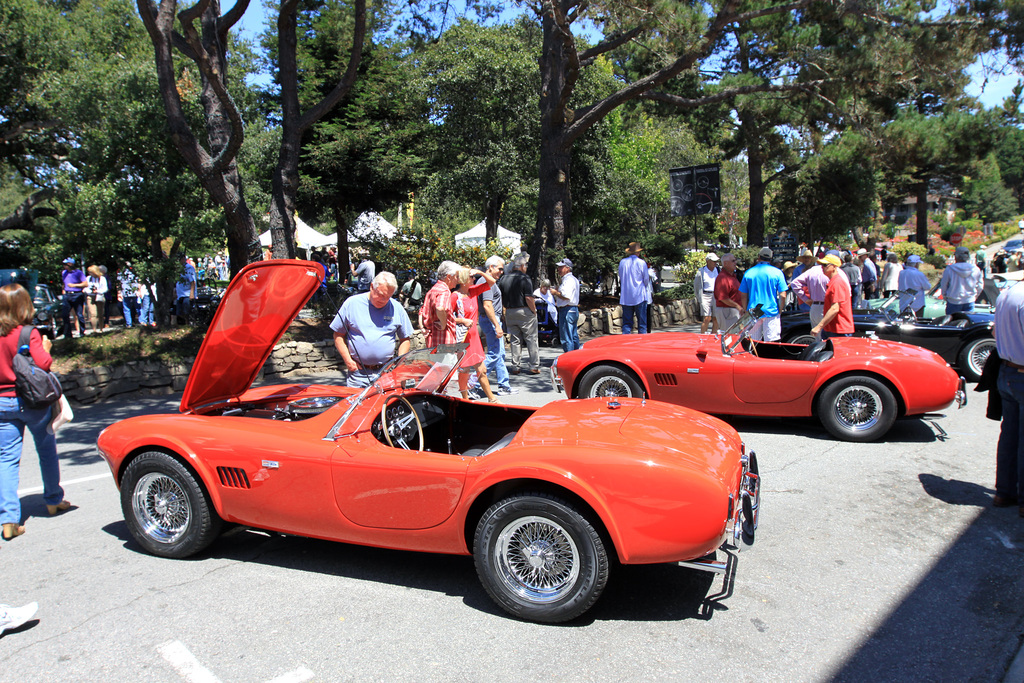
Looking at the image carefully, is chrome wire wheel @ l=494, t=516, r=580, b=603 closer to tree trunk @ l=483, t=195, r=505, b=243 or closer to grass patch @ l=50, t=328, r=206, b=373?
grass patch @ l=50, t=328, r=206, b=373

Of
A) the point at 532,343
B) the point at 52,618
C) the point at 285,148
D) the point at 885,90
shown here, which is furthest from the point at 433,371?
the point at 885,90

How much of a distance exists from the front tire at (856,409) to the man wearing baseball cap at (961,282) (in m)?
4.63

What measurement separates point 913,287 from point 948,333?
3.60 m

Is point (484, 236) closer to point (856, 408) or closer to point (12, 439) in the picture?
point (856, 408)

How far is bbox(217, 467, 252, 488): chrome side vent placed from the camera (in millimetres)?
3980

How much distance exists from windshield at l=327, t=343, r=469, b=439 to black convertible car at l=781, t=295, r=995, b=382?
6.50 meters

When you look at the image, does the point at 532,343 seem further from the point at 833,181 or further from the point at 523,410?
the point at 833,181

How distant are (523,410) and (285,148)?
30.4ft

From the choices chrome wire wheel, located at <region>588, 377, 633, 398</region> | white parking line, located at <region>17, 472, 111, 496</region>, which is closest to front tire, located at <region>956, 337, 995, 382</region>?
chrome wire wheel, located at <region>588, 377, 633, 398</region>

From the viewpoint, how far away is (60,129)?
773 inches

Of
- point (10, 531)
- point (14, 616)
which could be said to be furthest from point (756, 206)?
point (14, 616)

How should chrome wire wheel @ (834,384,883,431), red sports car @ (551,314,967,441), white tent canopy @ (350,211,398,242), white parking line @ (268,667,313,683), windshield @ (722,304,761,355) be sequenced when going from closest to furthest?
1. white parking line @ (268,667,313,683)
2. red sports car @ (551,314,967,441)
3. chrome wire wheel @ (834,384,883,431)
4. windshield @ (722,304,761,355)
5. white tent canopy @ (350,211,398,242)

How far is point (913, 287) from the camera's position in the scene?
1235 cm

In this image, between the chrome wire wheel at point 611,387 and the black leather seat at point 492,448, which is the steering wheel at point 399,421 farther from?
the chrome wire wheel at point 611,387
